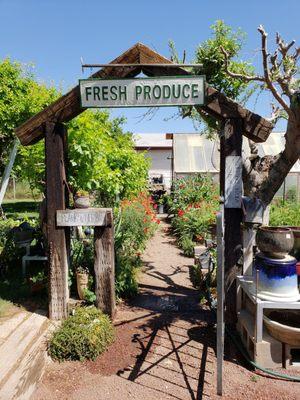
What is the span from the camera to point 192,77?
445 cm

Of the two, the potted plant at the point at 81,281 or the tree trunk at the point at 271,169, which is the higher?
the tree trunk at the point at 271,169

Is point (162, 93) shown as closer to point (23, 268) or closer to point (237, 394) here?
point (237, 394)

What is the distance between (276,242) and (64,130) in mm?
3164

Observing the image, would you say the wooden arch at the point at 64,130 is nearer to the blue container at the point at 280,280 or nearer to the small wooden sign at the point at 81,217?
the small wooden sign at the point at 81,217

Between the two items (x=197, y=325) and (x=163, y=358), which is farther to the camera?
(x=197, y=325)

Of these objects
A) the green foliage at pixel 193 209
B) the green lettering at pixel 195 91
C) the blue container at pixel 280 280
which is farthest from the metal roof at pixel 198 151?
the blue container at pixel 280 280

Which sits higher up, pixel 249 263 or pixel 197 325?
pixel 249 263

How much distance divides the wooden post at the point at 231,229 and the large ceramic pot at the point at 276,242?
539 millimetres

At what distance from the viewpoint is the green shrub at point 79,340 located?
4.16 metres

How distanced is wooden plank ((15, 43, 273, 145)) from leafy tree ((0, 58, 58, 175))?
6436 mm

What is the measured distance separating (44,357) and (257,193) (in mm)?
3648

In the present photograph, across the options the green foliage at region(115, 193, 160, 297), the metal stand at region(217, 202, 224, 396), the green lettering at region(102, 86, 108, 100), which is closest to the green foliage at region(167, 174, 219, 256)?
the green foliage at region(115, 193, 160, 297)

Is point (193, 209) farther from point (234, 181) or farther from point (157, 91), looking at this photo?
point (157, 91)

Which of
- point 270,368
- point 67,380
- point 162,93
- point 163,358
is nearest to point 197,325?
point 163,358
